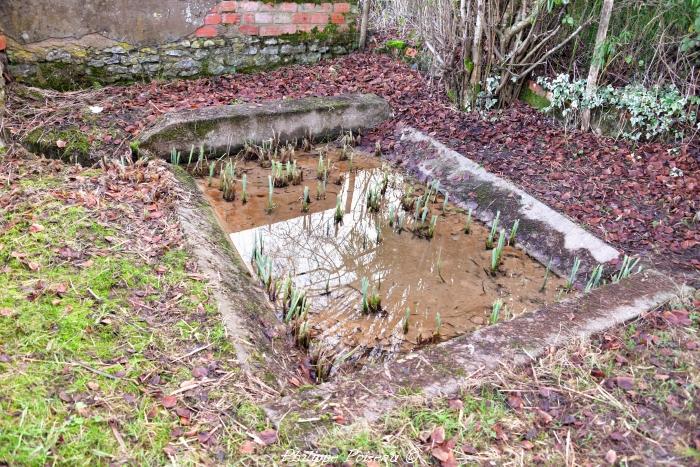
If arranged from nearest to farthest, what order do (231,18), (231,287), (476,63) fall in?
1. (231,287)
2. (476,63)
3. (231,18)

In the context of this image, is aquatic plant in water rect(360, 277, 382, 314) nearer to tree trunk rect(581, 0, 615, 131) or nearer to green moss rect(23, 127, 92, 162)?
green moss rect(23, 127, 92, 162)

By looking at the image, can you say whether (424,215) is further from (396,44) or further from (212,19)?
(396,44)

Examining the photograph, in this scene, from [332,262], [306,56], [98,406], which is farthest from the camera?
[306,56]

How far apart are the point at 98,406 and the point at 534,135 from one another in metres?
4.71

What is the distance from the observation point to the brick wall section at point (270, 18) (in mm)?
6422

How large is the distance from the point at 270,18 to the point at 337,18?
101cm

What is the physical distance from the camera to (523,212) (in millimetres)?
4418

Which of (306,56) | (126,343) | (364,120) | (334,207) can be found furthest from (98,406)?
(306,56)

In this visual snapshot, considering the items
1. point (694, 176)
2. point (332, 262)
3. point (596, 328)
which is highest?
point (694, 176)

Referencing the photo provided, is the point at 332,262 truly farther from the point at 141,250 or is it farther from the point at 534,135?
the point at 534,135

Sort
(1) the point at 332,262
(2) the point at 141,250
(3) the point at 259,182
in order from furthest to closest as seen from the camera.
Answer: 1. (3) the point at 259,182
2. (1) the point at 332,262
3. (2) the point at 141,250

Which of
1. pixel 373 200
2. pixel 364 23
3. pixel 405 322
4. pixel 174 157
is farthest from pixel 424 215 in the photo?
pixel 364 23

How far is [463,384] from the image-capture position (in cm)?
248

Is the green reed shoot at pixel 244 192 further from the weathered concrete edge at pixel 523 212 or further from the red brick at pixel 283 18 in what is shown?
the red brick at pixel 283 18
